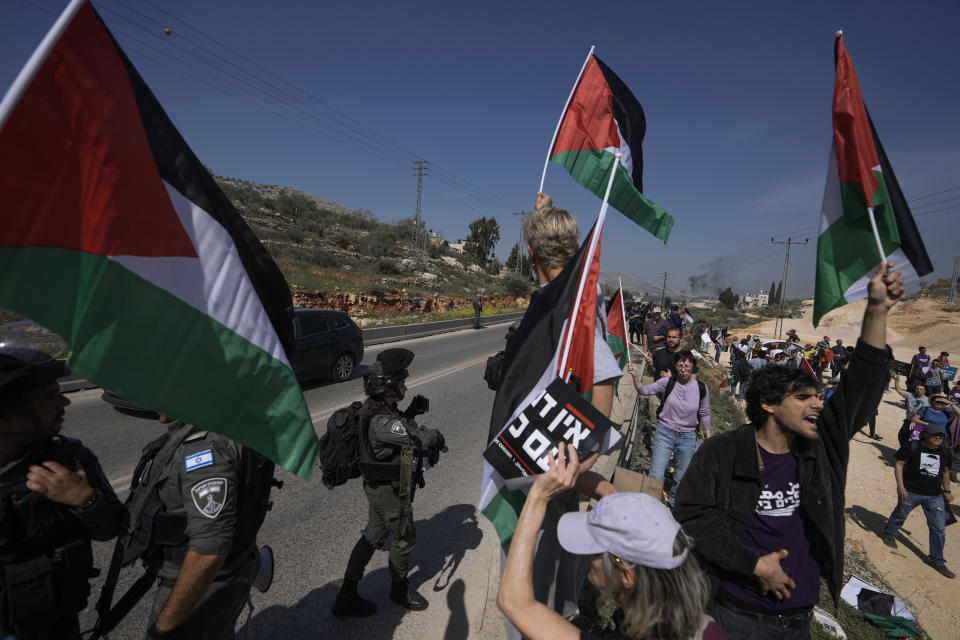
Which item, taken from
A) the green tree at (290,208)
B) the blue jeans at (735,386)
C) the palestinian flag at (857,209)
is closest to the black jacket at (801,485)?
the palestinian flag at (857,209)

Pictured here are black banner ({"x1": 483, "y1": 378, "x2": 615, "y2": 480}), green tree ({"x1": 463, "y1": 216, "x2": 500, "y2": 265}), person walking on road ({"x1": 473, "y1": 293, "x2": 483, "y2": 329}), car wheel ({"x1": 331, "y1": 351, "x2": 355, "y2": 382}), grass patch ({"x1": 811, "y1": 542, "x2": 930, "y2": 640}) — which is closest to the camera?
black banner ({"x1": 483, "y1": 378, "x2": 615, "y2": 480})

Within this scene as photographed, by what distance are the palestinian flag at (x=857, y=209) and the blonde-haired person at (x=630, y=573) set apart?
1513 mm

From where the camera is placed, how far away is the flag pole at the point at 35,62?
1.19 metres

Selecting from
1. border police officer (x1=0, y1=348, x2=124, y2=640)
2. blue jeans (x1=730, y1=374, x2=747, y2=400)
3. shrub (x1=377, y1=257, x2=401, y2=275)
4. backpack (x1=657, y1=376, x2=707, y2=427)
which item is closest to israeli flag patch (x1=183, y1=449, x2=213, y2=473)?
border police officer (x1=0, y1=348, x2=124, y2=640)

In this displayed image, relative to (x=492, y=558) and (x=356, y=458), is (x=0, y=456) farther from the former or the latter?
(x=492, y=558)

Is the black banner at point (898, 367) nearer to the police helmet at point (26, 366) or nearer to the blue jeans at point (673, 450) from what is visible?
the blue jeans at point (673, 450)

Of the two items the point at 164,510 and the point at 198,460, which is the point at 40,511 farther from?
the point at 198,460

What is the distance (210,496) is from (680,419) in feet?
16.5

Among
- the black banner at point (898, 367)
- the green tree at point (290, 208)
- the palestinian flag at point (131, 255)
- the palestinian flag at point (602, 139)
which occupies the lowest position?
the black banner at point (898, 367)

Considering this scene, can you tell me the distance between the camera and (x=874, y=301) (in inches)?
77.4

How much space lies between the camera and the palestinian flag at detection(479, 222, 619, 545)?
6.39 ft

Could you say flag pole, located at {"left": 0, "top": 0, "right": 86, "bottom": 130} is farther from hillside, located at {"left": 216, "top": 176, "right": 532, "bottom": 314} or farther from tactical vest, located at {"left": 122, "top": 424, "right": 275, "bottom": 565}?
hillside, located at {"left": 216, "top": 176, "right": 532, "bottom": 314}

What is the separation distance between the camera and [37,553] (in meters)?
1.74

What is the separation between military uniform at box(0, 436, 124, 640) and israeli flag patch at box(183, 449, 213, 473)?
318 millimetres
